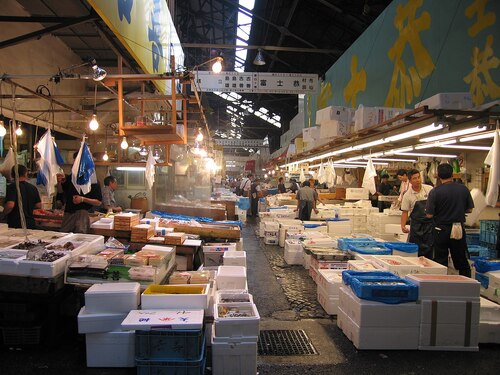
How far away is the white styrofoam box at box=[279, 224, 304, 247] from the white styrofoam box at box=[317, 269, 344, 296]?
13.2 ft

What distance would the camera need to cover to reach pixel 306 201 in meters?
11.5

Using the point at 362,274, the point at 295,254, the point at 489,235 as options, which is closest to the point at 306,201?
the point at 295,254

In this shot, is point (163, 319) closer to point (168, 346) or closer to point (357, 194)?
point (168, 346)

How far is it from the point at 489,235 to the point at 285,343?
5.03 m

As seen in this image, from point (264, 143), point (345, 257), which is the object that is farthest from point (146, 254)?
point (264, 143)

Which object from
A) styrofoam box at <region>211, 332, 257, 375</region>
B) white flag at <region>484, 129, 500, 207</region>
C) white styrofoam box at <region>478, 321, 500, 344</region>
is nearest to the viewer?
styrofoam box at <region>211, 332, 257, 375</region>

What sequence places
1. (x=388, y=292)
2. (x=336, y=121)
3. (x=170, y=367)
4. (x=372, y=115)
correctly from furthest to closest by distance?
(x=336, y=121) < (x=372, y=115) < (x=388, y=292) < (x=170, y=367)

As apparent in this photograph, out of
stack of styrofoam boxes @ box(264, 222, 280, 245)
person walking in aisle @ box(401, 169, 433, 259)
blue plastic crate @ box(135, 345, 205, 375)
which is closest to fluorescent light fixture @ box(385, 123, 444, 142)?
person walking in aisle @ box(401, 169, 433, 259)

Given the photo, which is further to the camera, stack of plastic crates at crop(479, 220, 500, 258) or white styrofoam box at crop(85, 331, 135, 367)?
stack of plastic crates at crop(479, 220, 500, 258)

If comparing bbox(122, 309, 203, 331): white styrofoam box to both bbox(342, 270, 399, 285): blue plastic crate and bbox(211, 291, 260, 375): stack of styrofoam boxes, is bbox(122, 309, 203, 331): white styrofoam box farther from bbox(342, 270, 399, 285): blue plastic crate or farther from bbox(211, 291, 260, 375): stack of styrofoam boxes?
bbox(342, 270, 399, 285): blue plastic crate

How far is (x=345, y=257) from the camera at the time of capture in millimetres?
6363

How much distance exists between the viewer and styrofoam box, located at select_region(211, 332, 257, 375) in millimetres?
3635

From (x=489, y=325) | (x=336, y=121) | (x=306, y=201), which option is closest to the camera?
(x=489, y=325)

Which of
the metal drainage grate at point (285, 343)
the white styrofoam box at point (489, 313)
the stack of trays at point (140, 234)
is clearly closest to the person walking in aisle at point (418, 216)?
the white styrofoam box at point (489, 313)
